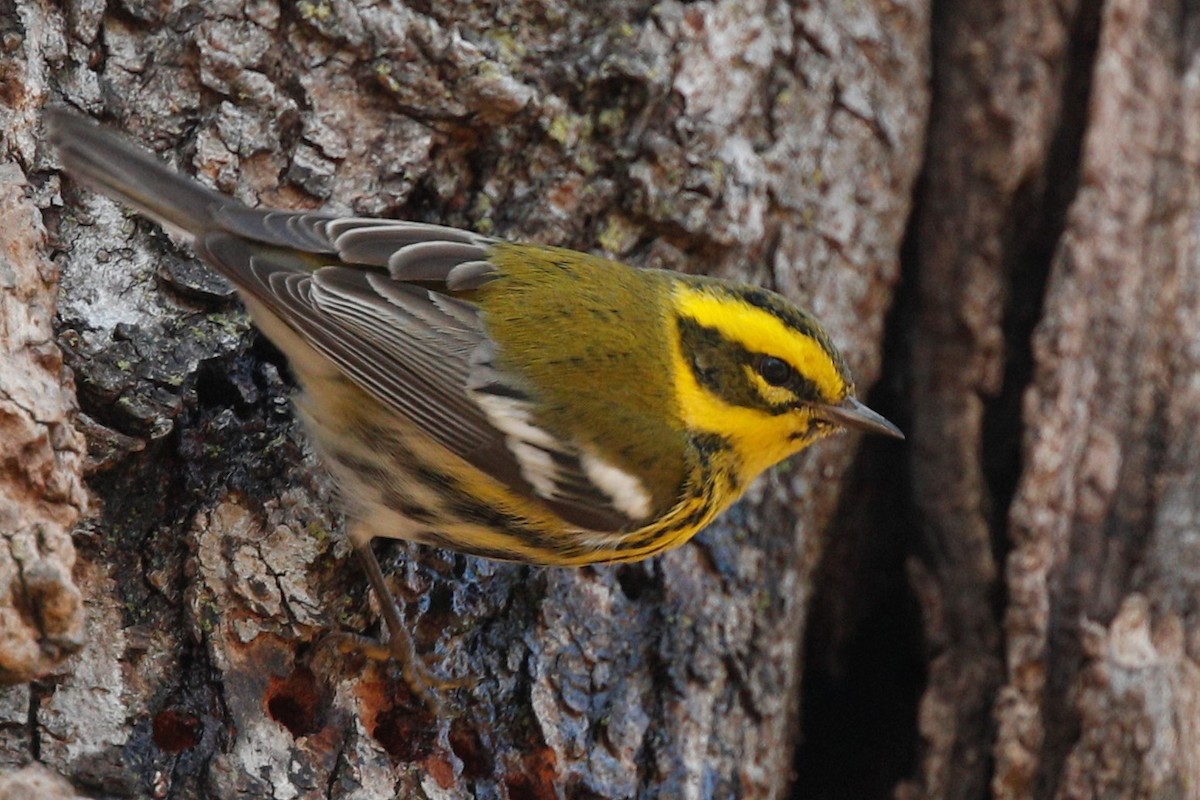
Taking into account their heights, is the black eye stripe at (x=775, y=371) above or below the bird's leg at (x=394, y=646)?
above

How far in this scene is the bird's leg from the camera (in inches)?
107

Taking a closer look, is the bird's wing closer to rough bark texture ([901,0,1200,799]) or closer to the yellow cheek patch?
the yellow cheek patch

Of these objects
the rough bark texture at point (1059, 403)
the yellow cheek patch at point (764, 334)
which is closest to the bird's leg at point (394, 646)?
the yellow cheek patch at point (764, 334)

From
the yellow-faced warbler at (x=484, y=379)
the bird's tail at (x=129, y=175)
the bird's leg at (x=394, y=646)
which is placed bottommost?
the bird's leg at (x=394, y=646)

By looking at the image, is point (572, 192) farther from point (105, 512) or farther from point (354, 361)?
point (105, 512)

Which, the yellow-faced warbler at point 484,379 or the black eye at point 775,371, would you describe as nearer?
the yellow-faced warbler at point 484,379

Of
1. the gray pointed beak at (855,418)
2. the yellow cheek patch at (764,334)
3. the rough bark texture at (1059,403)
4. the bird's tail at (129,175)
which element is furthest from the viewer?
the rough bark texture at (1059,403)

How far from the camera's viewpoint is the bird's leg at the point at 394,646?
8.93ft

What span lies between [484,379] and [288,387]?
17.5 inches

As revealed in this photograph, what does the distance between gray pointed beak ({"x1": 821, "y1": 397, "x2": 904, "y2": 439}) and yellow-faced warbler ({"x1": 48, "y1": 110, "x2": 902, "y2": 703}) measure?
0.30 ft

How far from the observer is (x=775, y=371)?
3.01m

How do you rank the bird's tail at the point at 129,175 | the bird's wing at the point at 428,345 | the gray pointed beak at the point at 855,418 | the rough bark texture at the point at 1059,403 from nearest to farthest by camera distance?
the bird's tail at the point at 129,175 < the bird's wing at the point at 428,345 < the gray pointed beak at the point at 855,418 < the rough bark texture at the point at 1059,403

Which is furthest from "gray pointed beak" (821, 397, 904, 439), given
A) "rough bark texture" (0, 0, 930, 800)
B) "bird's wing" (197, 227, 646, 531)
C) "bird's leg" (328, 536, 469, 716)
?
"bird's leg" (328, 536, 469, 716)

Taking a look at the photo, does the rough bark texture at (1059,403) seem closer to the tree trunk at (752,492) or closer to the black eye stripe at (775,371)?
the tree trunk at (752,492)
